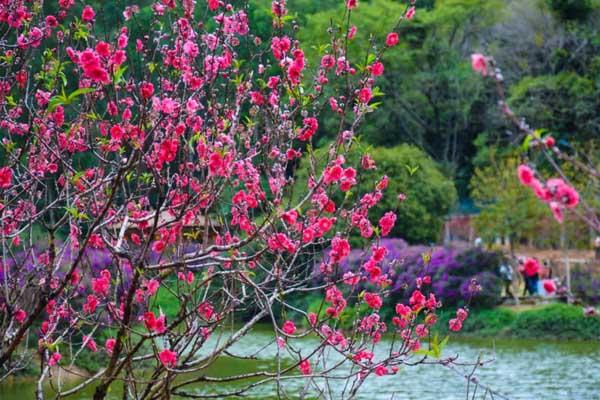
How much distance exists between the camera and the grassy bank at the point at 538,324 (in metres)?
22.1

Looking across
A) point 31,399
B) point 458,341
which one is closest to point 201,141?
point 31,399

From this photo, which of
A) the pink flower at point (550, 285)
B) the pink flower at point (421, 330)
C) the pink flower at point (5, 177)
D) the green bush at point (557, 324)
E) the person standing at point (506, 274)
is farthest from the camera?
the person standing at point (506, 274)

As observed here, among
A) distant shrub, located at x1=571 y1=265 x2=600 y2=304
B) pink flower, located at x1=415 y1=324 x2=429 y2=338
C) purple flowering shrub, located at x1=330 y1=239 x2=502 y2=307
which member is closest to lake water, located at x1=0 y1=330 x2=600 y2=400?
distant shrub, located at x1=571 y1=265 x2=600 y2=304

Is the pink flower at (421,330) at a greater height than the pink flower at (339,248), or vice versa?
the pink flower at (339,248)

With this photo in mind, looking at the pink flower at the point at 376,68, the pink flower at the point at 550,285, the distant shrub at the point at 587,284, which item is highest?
the pink flower at the point at 376,68

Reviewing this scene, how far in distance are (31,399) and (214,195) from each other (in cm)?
1103

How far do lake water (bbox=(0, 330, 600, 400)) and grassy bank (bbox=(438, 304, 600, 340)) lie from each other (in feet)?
3.69

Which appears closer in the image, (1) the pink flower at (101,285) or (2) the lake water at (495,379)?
(1) the pink flower at (101,285)

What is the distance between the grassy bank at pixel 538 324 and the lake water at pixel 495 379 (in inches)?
44.3

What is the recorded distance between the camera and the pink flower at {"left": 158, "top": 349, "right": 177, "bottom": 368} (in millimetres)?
4453

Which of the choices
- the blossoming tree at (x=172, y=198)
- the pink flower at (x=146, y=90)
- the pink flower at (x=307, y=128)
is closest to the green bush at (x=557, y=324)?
the blossoming tree at (x=172, y=198)

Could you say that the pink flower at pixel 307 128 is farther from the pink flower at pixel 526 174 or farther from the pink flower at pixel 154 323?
the pink flower at pixel 526 174

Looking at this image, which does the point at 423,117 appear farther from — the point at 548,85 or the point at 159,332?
the point at 159,332

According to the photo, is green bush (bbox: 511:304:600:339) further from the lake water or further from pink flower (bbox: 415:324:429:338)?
pink flower (bbox: 415:324:429:338)
